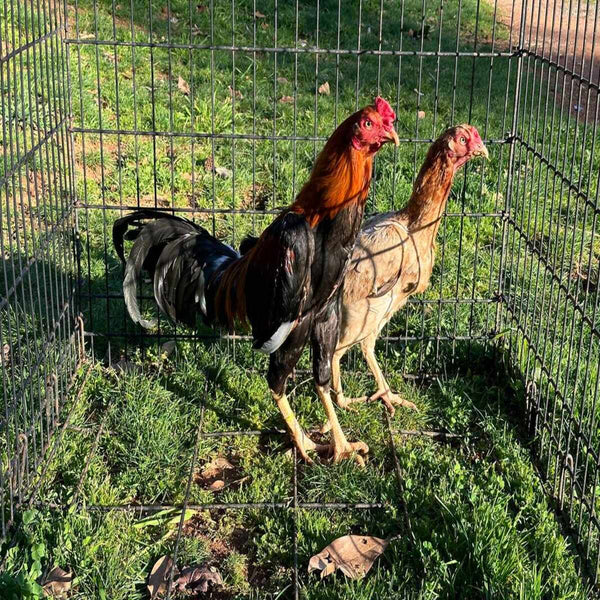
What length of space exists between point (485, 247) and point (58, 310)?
3.47 meters

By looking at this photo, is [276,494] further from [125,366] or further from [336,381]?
[125,366]

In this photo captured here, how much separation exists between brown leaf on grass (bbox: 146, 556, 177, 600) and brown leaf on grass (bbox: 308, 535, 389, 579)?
64 cm

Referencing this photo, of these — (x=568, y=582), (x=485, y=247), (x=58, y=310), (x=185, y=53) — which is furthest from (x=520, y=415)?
(x=185, y=53)

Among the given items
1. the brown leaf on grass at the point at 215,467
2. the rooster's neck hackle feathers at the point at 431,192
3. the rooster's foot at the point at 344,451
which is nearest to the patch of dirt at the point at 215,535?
the brown leaf on grass at the point at 215,467

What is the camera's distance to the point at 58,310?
4.66m

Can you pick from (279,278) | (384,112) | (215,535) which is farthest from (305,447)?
(384,112)

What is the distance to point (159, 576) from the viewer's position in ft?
12.0

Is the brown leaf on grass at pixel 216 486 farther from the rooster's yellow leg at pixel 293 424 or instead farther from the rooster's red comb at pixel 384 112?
the rooster's red comb at pixel 384 112

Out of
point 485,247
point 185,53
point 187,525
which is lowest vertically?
point 187,525

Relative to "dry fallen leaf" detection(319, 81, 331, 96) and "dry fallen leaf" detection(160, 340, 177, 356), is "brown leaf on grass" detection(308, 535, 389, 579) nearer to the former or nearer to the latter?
"dry fallen leaf" detection(160, 340, 177, 356)

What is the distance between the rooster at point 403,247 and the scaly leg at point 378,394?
257mm

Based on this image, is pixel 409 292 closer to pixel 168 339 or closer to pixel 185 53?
pixel 168 339

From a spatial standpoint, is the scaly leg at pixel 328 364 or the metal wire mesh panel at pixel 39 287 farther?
Result: the scaly leg at pixel 328 364

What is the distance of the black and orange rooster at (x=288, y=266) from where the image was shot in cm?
407
